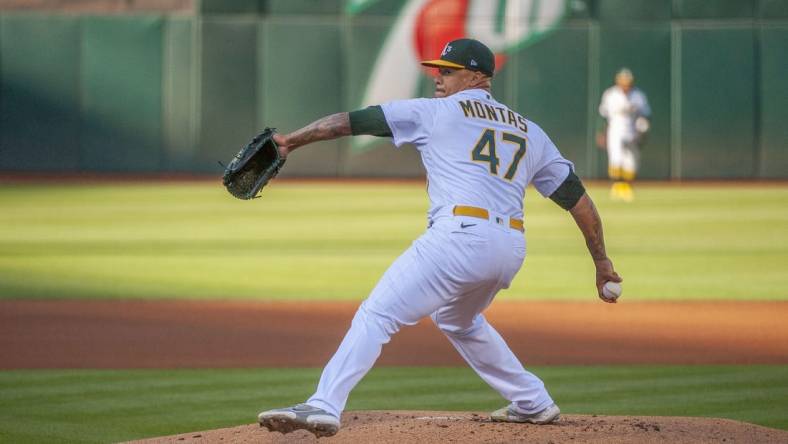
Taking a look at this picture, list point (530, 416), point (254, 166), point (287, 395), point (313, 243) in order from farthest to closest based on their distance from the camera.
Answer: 1. point (313, 243)
2. point (287, 395)
3. point (530, 416)
4. point (254, 166)

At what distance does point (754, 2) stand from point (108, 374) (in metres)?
22.0

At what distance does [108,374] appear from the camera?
824 centimetres

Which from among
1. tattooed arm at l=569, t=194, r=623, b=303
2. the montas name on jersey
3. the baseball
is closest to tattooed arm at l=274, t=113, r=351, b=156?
the montas name on jersey

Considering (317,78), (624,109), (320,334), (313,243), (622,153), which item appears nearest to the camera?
(320,334)

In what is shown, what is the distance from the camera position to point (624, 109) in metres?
22.9

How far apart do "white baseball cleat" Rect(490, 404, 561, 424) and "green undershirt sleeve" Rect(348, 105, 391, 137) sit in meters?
1.49

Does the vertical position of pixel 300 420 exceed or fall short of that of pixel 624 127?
it falls short

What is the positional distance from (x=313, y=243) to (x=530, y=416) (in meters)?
11.1

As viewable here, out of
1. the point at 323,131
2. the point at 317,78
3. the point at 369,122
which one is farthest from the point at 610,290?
the point at 317,78

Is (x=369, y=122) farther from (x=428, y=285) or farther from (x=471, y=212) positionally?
(x=428, y=285)

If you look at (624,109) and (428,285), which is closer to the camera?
(428,285)

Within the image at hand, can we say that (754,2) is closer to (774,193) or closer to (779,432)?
(774,193)

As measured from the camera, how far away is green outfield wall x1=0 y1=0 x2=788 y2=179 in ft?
89.6

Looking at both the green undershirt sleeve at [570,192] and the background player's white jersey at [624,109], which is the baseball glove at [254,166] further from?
the background player's white jersey at [624,109]
